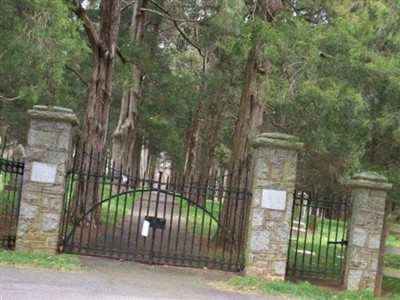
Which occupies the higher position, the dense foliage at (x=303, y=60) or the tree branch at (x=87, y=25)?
the tree branch at (x=87, y=25)

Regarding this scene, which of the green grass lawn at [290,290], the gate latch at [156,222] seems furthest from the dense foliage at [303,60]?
the gate latch at [156,222]

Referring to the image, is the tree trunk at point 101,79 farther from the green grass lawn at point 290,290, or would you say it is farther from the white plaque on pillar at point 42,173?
the green grass lawn at point 290,290

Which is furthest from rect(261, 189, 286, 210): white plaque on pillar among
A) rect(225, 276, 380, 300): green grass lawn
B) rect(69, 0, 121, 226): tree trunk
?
rect(69, 0, 121, 226): tree trunk

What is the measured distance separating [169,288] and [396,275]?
3855mm

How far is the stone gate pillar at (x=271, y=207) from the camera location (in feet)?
30.6

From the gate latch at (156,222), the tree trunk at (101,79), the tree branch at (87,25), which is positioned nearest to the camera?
the gate latch at (156,222)

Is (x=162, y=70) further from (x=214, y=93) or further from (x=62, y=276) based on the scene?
(x=62, y=276)

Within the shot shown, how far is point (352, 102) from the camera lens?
31.9 feet

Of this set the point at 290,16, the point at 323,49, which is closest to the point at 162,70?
the point at 290,16

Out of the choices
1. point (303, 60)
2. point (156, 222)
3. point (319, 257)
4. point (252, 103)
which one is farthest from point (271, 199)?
point (252, 103)

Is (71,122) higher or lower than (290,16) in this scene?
lower

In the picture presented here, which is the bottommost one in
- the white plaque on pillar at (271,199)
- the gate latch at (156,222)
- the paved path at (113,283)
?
the paved path at (113,283)

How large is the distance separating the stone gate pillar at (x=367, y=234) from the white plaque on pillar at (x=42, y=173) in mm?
4893

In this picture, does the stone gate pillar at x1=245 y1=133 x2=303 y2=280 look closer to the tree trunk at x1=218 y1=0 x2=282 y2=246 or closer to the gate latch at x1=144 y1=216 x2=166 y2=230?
the gate latch at x1=144 y1=216 x2=166 y2=230
